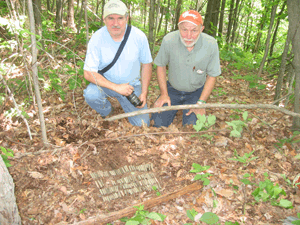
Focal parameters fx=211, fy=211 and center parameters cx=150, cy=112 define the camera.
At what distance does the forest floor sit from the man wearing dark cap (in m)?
0.46

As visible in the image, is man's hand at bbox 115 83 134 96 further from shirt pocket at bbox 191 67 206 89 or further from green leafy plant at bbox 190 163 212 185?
green leafy plant at bbox 190 163 212 185

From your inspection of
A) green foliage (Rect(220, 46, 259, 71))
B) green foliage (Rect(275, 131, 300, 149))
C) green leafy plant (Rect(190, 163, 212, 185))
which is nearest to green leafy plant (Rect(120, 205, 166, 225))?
green leafy plant (Rect(190, 163, 212, 185))

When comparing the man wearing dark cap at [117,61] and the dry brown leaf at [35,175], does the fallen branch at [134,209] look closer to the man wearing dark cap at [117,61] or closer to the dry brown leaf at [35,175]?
the dry brown leaf at [35,175]

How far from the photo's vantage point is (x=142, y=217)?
219 centimetres

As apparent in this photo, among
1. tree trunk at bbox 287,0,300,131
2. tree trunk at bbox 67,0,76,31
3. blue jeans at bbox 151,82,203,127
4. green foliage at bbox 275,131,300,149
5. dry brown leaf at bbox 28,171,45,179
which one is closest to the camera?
dry brown leaf at bbox 28,171,45,179

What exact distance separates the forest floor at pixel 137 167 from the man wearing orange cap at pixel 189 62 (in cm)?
73

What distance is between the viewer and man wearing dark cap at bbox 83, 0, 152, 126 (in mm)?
3281

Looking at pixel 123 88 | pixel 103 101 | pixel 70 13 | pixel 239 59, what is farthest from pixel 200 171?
pixel 70 13

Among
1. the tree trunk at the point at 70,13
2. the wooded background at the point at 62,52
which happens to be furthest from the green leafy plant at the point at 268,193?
the tree trunk at the point at 70,13

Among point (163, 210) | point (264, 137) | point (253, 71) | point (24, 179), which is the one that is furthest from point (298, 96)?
point (253, 71)

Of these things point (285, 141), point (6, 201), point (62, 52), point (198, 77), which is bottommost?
point (285, 141)

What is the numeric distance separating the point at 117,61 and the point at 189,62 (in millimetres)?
1269

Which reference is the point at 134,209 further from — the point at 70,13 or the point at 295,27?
the point at 70,13

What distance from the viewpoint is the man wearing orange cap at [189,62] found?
3438 millimetres
